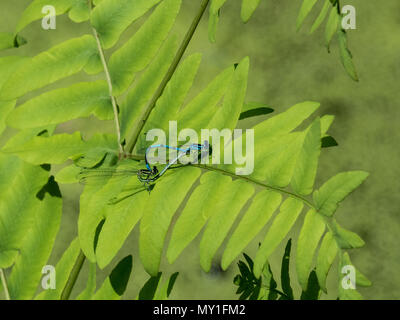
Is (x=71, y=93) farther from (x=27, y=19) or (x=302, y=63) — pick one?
(x=302, y=63)

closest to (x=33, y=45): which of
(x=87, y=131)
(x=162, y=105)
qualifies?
(x=87, y=131)

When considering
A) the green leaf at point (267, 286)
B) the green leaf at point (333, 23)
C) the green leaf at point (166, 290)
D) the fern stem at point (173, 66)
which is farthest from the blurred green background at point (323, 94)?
the green leaf at point (333, 23)

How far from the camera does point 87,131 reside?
2066 mm

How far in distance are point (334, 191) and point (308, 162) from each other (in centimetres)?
7

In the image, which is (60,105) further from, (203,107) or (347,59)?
(347,59)

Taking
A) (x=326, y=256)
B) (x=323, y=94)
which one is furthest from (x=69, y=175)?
(x=323, y=94)

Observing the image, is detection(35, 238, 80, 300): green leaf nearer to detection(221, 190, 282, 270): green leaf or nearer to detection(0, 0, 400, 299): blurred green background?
detection(221, 190, 282, 270): green leaf

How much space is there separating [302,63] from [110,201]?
1.63 meters

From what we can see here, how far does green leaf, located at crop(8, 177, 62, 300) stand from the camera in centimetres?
81

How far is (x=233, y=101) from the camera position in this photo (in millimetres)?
806

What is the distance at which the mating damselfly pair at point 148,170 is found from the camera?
83 cm

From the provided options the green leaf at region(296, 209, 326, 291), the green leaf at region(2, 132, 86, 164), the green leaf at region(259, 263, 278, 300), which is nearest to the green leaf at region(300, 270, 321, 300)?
the green leaf at region(259, 263, 278, 300)

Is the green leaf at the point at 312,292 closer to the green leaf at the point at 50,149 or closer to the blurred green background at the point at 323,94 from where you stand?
the green leaf at the point at 50,149

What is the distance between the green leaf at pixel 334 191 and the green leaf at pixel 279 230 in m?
0.04
